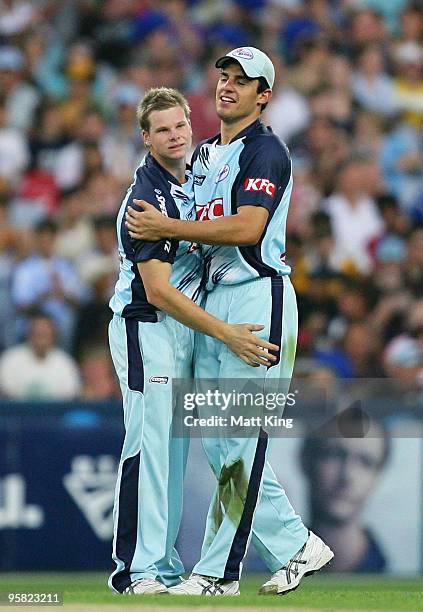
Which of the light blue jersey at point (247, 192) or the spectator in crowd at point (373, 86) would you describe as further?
the spectator in crowd at point (373, 86)

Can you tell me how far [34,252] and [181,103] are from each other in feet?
16.9

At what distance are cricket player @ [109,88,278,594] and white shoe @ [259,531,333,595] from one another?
0.46 meters

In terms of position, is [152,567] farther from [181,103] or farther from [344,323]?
[344,323]

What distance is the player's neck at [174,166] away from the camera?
21.8ft

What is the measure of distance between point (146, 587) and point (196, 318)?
3.95 feet

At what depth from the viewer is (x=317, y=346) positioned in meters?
10.8

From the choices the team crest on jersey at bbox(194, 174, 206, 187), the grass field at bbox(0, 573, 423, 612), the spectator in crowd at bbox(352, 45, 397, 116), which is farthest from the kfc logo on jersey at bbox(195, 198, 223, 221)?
the spectator in crowd at bbox(352, 45, 397, 116)

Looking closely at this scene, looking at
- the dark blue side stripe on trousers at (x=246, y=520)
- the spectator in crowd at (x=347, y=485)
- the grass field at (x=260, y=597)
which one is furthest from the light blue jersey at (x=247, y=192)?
the spectator in crowd at (x=347, y=485)

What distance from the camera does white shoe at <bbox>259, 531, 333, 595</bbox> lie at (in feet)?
21.6

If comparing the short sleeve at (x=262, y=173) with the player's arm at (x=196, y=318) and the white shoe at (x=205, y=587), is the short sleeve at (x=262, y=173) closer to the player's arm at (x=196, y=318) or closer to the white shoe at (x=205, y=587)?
the player's arm at (x=196, y=318)

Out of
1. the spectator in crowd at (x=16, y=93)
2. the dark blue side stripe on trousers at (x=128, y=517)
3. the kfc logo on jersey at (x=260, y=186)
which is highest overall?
the spectator in crowd at (x=16, y=93)

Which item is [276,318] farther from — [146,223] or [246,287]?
[146,223]

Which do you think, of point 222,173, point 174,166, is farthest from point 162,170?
point 222,173

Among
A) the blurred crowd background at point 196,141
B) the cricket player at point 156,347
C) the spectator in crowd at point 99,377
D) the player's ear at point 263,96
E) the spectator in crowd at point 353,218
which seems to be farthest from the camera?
the spectator in crowd at point 353,218
